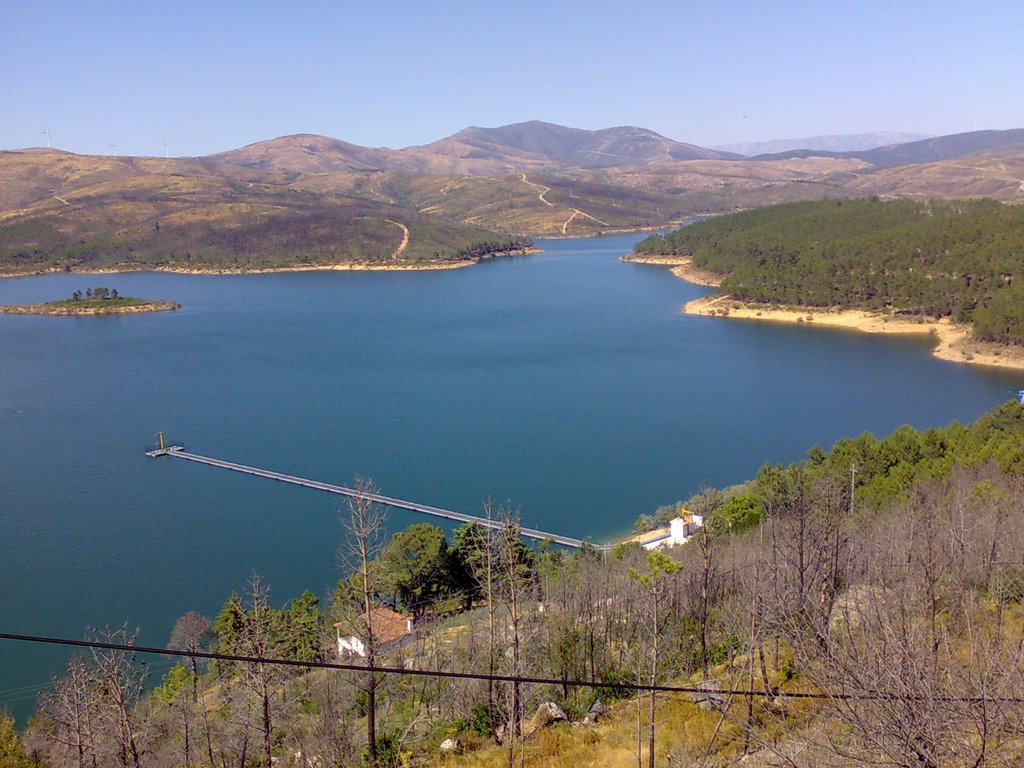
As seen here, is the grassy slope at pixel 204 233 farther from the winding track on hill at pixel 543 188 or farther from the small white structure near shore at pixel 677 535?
the small white structure near shore at pixel 677 535

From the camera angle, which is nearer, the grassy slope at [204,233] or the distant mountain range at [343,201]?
the grassy slope at [204,233]

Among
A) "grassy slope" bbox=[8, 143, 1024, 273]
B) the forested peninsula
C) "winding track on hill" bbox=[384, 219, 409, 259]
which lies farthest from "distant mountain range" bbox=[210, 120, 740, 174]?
the forested peninsula

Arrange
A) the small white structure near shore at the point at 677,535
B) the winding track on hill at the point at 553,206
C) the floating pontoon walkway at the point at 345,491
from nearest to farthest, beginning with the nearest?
the small white structure near shore at the point at 677,535
the floating pontoon walkway at the point at 345,491
the winding track on hill at the point at 553,206

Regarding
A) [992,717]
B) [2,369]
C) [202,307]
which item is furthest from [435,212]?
[992,717]

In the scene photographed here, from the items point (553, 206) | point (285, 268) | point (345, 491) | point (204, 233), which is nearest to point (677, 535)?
point (345, 491)

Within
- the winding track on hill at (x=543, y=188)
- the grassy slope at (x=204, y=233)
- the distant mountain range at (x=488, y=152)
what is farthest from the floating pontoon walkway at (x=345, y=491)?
the distant mountain range at (x=488, y=152)

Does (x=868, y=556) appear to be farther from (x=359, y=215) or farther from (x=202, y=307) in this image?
(x=359, y=215)
